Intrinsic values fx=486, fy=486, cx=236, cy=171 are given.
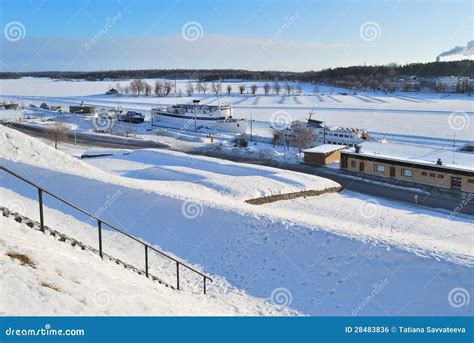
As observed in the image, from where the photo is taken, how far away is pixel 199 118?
177 feet

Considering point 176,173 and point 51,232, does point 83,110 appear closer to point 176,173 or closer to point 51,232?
point 176,173

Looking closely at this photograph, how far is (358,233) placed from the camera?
452 inches

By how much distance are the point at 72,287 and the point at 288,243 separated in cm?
632

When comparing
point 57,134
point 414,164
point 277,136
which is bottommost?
point 414,164

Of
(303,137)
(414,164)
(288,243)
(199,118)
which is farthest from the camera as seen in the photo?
(199,118)

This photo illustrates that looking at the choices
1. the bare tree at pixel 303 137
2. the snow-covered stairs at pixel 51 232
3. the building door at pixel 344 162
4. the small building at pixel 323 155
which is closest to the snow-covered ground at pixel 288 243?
the snow-covered stairs at pixel 51 232

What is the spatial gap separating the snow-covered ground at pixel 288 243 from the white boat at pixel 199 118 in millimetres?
34591

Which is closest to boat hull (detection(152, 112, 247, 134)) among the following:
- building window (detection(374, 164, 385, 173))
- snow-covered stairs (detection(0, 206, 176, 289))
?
building window (detection(374, 164, 385, 173))

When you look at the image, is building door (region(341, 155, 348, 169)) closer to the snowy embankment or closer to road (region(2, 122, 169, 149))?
road (region(2, 122, 169, 149))

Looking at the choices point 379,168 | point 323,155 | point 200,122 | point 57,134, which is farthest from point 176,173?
point 200,122

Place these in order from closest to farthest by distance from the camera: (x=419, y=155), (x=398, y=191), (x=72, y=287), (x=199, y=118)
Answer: (x=72, y=287) → (x=398, y=191) → (x=419, y=155) → (x=199, y=118)

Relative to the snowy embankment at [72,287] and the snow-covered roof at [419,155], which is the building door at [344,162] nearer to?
the snow-covered roof at [419,155]

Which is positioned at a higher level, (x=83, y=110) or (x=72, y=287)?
(x=83, y=110)

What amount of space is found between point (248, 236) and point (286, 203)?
24.3 ft
